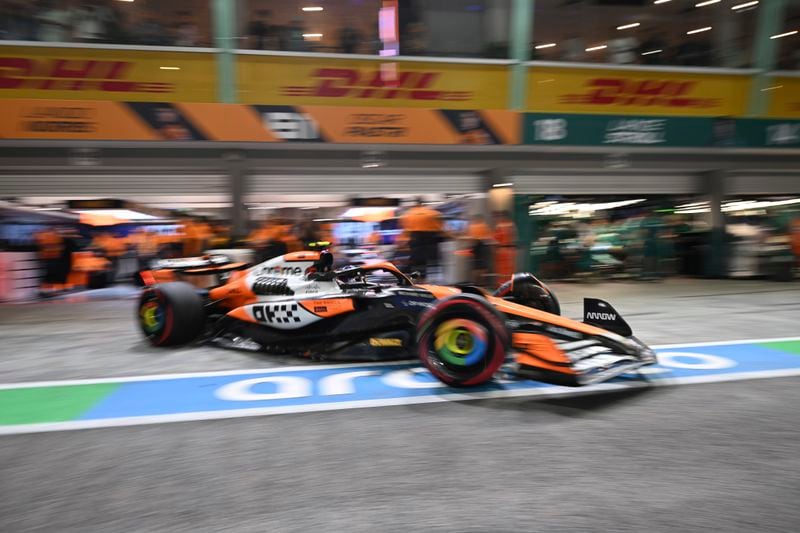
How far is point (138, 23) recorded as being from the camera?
9.26 m

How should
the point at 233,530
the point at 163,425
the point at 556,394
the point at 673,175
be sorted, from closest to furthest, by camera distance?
the point at 233,530, the point at 163,425, the point at 556,394, the point at 673,175

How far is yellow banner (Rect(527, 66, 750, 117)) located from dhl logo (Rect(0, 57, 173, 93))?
762 centimetres

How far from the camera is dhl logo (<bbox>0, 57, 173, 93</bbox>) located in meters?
8.60

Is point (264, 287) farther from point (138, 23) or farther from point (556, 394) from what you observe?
point (138, 23)

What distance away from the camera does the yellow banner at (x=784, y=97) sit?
10844mm

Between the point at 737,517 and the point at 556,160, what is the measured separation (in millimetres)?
9735

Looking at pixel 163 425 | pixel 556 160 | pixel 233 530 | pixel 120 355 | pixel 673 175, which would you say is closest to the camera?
pixel 233 530

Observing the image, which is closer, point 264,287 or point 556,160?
point 264,287

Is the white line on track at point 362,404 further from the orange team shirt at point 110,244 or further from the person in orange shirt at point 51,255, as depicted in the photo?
the orange team shirt at point 110,244

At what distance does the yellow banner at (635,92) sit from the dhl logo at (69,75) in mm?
7623

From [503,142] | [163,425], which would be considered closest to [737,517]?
[163,425]

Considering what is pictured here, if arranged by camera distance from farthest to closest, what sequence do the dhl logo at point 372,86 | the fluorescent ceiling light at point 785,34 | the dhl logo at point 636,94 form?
the fluorescent ceiling light at point 785,34, the dhl logo at point 636,94, the dhl logo at point 372,86

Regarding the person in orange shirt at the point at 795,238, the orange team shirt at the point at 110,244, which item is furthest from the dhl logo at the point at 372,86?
the person in orange shirt at the point at 795,238

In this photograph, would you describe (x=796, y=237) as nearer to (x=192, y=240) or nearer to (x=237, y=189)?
(x=237, y=189)
